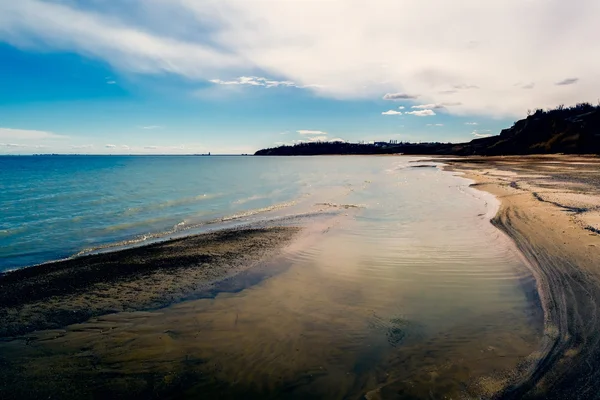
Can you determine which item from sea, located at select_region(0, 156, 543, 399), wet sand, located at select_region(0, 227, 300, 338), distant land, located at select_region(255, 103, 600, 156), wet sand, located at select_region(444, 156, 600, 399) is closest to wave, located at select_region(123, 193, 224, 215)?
sea, located at select_region(0, 156, 543, 399)

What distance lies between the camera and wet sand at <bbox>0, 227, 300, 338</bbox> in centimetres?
919

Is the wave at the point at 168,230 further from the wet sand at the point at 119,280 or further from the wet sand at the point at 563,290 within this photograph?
the wet sand at the point at 563,290

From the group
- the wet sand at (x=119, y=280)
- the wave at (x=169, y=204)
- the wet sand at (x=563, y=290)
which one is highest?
the wet sand at (x=563, y=290)

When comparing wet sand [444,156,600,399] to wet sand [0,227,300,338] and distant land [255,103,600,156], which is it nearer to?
wet sand [0,227,300,338]

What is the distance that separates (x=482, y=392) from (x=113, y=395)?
6.24 meters

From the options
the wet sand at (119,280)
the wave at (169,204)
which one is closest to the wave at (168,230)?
the wet sand at (119,280)

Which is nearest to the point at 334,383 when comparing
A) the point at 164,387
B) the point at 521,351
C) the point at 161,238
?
the point at 164,387

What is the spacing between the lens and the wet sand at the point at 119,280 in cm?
919

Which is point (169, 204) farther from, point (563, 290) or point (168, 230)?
point (563, 290)

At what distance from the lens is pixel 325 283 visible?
35.9ft

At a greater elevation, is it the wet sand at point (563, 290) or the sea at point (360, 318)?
the wet sand at point (563, 290)

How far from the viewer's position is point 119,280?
11.6 m

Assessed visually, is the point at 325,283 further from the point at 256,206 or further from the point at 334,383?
the point at 256,206

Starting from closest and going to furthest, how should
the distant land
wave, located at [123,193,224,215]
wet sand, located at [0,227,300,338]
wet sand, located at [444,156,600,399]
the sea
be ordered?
wet sand, located at [444,156,600,399] → the sea → wet sand, located at [0,227,300,338] → wave, located at [123,193,224,215] → the distant land
